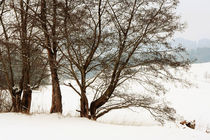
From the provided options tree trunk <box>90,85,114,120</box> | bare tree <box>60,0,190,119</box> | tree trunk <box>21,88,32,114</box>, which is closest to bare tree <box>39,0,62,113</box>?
bare tree <box>60,0,190,119</box>

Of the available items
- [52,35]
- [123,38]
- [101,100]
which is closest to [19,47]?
[52,35]

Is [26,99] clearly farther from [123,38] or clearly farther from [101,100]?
[123,38]

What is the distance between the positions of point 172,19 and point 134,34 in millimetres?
1270

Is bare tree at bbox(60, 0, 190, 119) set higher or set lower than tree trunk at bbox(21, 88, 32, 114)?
higher

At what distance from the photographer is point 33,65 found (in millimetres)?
6234

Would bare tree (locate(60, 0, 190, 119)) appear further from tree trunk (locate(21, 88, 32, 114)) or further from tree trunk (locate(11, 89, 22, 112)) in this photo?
tree trunk (locate(11, 89, 22, 112))

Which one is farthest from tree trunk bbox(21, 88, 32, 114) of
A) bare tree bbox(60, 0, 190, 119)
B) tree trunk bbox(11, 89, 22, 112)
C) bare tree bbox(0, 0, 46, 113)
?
bare tree bbox(60, 0, 190, 119)

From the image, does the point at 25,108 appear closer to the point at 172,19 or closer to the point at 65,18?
the point at 65,18

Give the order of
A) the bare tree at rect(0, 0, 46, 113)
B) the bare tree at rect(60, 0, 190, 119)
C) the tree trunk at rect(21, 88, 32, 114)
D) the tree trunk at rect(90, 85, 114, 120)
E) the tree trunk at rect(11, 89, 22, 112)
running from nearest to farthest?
the bare tree at rect(60, 0, 190, 119) < the bare tree at rect(0, 0, 46, 113) < the tree trunk at rect(90, 85, 114, 120) < the tree trunk at rect(11, 89, 22, 112) < the tree trunk at rect(21, 88, 32, 114)

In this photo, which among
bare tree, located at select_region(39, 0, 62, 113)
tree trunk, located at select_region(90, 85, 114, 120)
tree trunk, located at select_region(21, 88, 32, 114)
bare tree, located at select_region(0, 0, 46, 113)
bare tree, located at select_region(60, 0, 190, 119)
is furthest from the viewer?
tree trunk, located at select_region(21, 88, 32, 114)

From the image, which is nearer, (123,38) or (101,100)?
(123,38)

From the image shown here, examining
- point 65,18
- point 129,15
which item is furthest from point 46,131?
point 129,15

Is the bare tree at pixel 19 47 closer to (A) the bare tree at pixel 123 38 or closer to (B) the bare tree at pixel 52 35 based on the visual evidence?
(B) the bare tree at pixel 52 35

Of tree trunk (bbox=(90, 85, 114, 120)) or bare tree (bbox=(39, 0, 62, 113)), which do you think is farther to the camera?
tree trunk (bbox=(90, 85, 114, 120))
